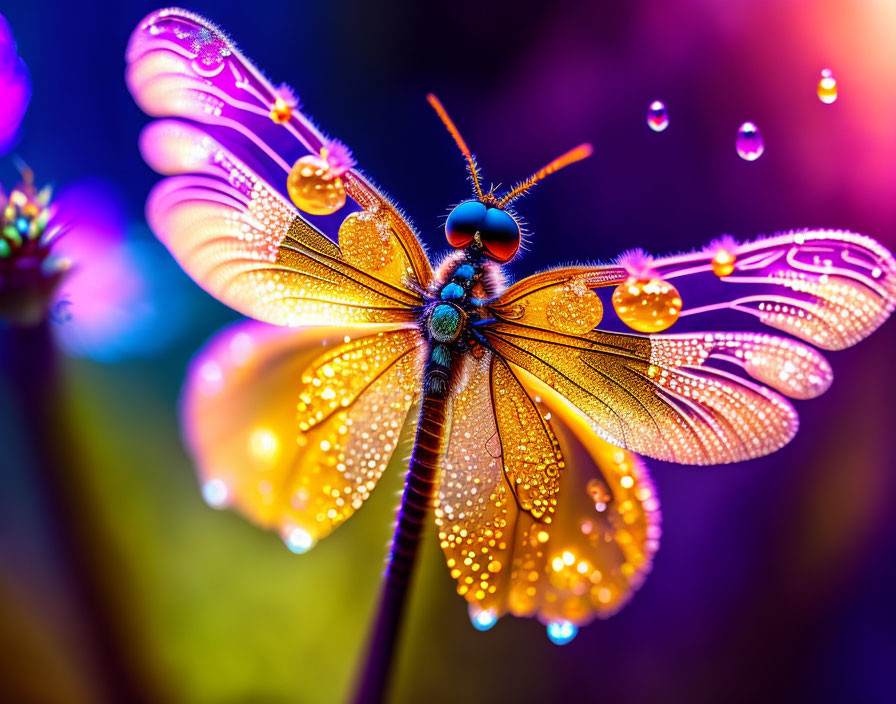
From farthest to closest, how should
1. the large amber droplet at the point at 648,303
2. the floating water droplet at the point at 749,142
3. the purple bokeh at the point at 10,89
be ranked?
the purple bokeh at the point at 10,89 → the floating water droplet at the point at 749,142 → the large amber droplet at the point at 648,303

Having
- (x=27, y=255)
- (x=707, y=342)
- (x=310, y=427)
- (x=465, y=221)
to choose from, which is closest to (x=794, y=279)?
(x=707, y=342)

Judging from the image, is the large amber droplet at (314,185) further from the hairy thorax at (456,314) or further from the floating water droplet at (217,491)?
the floating water droplet at (217,491)

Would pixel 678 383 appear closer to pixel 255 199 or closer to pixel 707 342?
pixel 707 342

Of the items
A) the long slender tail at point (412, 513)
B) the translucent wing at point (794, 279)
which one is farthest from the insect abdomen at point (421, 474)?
the translucent wing at point (794, 279)

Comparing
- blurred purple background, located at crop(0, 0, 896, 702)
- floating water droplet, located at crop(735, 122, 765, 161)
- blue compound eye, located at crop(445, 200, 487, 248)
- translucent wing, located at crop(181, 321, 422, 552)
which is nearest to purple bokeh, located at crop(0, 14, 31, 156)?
blurred purple background, located at crop(0, 0, 896, 702)

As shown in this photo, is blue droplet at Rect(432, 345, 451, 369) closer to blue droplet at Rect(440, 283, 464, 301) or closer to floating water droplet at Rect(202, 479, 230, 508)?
blue droplet at Rect(440, 283, 464, 301)
